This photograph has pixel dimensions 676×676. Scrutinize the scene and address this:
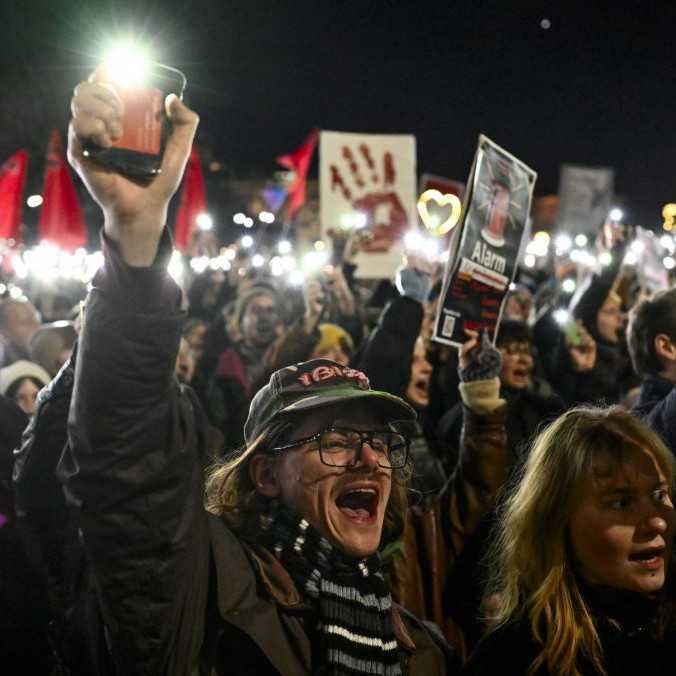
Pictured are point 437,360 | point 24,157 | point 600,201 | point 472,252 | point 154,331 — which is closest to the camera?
point 154,331

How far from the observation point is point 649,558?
218 centimetres

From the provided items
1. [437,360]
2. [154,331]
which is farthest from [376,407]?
[437,360]

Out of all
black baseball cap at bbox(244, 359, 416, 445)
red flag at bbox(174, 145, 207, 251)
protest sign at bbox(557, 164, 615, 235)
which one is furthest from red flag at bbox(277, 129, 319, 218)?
black baseball cap at bbox(244, 359, 416, 445)

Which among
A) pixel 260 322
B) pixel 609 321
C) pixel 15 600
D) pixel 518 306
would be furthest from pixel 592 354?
pixel 15 600

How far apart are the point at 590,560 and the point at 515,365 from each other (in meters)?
2.61

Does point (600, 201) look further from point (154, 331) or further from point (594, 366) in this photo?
point (154, 331)

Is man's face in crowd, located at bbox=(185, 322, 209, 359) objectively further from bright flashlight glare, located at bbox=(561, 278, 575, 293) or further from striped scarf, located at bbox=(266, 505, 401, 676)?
striped scarf, located at bbox=(266, 505, 401, 676)

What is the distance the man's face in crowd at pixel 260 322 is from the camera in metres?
6.59

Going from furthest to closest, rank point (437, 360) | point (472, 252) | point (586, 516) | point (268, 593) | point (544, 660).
→ point (437, 360)
point (472, 252)
point (586, 516)
point (544, 660)
point (268, 593)

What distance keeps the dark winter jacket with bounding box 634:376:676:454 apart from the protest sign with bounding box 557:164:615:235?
34.6 ft

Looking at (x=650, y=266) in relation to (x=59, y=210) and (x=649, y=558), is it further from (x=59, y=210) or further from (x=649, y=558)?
(x=59, y=210)

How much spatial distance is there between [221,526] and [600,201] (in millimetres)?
12887

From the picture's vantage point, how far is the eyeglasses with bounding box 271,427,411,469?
7.24ft

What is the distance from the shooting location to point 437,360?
236 inches
